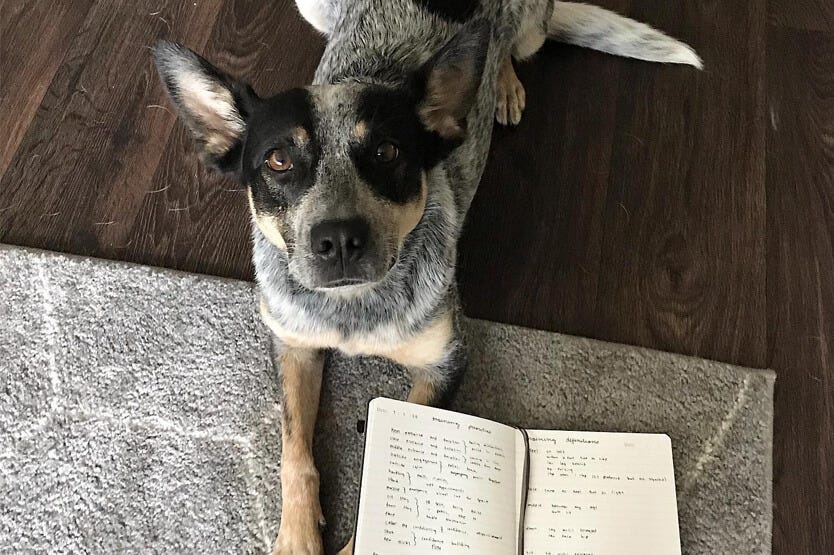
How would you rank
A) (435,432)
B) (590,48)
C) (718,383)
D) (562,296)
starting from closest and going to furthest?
(435,432)
(718,383)
(562,296)
(590,48)

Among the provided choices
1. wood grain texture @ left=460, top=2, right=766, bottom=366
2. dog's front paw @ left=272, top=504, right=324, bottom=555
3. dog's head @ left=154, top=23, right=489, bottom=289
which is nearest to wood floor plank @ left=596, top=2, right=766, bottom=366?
wood grain texture @ left=460, top=2, right=766, bottom=366

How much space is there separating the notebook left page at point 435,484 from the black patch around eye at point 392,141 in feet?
2.01

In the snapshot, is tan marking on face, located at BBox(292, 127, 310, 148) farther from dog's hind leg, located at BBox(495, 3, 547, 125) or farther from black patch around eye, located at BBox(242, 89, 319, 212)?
dog's hind leg, located at BBox(495, 3, 547, 125)

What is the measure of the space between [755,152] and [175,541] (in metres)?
2.45

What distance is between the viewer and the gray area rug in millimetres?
2047

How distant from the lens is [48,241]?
8.24ft

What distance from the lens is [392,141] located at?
1.73 meters

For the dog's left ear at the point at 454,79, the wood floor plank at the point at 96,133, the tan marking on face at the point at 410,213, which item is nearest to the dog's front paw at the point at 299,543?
the tan marking on face at the point at 410,213

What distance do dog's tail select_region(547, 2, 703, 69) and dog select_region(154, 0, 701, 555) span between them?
31cm

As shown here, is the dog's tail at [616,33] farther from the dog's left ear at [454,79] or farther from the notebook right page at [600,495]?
the notebook right page at [600,495]

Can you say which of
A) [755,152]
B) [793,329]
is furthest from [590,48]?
[793,329]

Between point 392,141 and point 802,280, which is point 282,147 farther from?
point 802,280

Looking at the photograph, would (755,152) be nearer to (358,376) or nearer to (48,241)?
(358,376)

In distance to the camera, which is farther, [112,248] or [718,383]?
[112,248]
